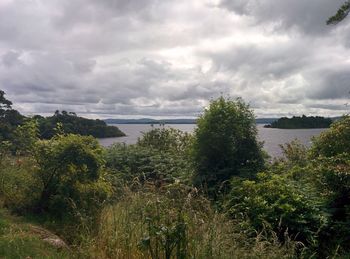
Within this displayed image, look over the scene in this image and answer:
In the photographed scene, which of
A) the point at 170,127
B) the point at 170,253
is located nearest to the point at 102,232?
the point at 170,253

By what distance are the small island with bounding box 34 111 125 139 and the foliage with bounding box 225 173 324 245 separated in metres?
9.02

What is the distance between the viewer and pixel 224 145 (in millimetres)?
11867

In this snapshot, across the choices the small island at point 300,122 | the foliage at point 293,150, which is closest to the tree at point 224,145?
the foliage at point 293,150

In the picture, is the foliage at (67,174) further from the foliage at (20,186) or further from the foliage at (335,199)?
Answer: the foliage at (335,199)

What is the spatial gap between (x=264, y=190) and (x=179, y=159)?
237 inches

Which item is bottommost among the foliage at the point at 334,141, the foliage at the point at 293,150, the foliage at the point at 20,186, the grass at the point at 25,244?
the grass at the point at 25,244

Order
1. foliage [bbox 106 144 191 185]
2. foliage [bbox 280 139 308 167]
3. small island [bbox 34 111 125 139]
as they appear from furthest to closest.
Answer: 1. small island [bbox 34 111 125 139]
2. foliage [bbox 280 139 308 167]
3. foliage [bbox 106 144 191 185]

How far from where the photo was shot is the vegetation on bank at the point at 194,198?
586cm

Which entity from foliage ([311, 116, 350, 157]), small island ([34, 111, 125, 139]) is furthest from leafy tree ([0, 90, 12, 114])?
foliage ([311, 116, 350, 157])

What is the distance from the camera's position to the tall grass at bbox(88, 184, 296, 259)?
17.4ft

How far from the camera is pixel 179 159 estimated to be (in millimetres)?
15062

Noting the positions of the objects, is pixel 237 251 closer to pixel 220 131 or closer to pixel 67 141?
pixel 67 141

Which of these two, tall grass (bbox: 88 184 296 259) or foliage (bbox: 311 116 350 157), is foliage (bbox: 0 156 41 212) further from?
foliage (bbox: 311 116 350 157)

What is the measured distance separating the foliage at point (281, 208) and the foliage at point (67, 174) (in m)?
3.06
